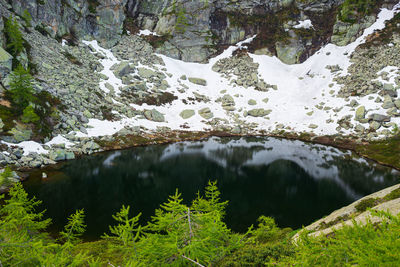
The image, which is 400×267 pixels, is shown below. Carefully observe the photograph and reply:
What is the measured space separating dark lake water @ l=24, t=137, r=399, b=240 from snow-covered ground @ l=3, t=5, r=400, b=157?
1744 centimetres

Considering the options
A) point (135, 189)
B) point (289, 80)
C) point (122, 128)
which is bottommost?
point (135, 189)

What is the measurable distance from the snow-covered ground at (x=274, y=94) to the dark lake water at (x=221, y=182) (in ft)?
57.2

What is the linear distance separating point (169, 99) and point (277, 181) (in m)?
49.5

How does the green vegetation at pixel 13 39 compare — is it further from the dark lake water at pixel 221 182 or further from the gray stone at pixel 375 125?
the gray stone at pixel 375 125

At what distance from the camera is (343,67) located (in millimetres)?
70438

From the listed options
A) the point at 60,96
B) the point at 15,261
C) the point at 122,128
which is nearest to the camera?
the point at 15,261

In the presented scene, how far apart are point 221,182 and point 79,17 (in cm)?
7500

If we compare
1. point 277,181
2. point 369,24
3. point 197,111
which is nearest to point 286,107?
point 197,111

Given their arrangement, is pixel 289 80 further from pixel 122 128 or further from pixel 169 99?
pixel 122 128

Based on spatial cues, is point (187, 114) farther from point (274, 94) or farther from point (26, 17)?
point (26, 17)

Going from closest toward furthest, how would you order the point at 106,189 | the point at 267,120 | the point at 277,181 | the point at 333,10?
the point at 106,189
the point at 277,181
the point at 267,120
the point at 333,10

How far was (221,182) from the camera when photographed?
89.7 feet

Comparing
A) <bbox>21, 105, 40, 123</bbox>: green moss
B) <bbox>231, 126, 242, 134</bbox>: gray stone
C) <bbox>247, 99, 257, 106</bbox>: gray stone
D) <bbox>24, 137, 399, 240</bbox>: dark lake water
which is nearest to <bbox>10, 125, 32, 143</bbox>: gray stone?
<bbox>21, 105, 40, 123</bbox>: green moss

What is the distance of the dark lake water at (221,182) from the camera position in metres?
19.6
